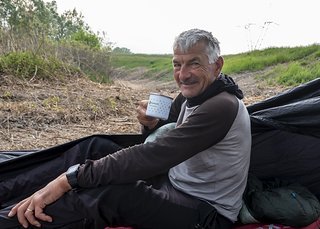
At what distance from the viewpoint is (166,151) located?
1.67 m

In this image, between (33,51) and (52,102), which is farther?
(33,51)

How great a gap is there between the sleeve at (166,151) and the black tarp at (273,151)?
1.67ft

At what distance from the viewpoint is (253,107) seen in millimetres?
2303

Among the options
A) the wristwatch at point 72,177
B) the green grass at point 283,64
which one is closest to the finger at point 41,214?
the wristwatch at point 72,177

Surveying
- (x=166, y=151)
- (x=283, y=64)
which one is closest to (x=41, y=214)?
(x=166, y=151)

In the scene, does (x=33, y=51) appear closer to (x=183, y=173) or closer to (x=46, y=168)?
(x=46, y=168)

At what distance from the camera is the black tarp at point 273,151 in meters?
2.08

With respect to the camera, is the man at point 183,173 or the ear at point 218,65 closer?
the man at point 183,173

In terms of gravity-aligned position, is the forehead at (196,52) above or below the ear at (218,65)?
above

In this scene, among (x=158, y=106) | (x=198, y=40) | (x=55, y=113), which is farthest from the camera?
(x=55, y=113)

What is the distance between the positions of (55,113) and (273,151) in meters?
3.19

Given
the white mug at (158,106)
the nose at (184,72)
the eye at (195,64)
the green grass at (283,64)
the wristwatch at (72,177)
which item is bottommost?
the green grass at (283,64)

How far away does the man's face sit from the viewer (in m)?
1.85

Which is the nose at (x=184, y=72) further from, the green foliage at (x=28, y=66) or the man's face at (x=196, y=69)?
the green foliage at (x=28, y=66)
